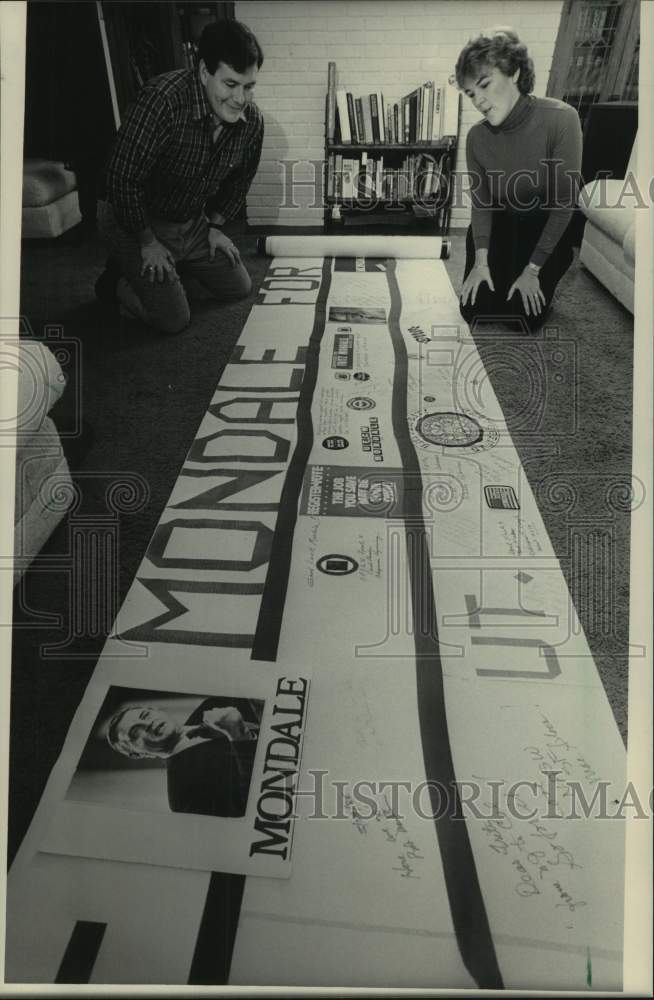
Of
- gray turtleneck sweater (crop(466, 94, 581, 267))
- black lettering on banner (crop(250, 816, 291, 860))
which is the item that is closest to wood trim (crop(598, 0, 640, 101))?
gray turtleneck sweater (crop(466, 94, 581, 267))

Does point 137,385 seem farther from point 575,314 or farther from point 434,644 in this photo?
point 575,314

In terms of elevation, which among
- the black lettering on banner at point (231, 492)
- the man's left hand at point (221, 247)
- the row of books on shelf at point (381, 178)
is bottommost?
the black lettering on banner at point (231, 492)

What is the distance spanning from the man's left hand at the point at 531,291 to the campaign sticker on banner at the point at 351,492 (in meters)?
0.65

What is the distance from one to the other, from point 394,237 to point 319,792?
1.86 meters

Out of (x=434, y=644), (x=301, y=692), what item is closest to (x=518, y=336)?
(x=434, y=644)

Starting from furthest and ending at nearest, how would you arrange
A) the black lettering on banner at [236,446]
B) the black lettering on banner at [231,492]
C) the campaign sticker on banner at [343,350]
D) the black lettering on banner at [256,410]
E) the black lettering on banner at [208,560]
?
the campaign sticker on banner at [343,350] < the black lettering on banner at [256,410] < the black lettering on banner at [236,446] < the black lettering on banner at [231,492] < the black lettering on banner at [208,560]

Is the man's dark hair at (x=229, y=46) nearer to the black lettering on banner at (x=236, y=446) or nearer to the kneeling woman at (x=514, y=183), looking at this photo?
the kneeling woman at (x=514, y=183)

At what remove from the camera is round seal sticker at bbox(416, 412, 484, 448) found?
3.74ft

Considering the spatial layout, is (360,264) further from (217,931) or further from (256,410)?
(217,931)

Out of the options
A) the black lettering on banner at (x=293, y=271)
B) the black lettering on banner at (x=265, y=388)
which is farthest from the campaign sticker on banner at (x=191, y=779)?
the black lettering on banner at (x=293, y=271)

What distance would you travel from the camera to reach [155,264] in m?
1.55

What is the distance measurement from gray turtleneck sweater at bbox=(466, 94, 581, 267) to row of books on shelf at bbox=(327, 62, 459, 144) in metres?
0.64

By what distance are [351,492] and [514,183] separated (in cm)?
80

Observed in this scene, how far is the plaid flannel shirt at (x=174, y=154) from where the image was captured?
4.50ft
